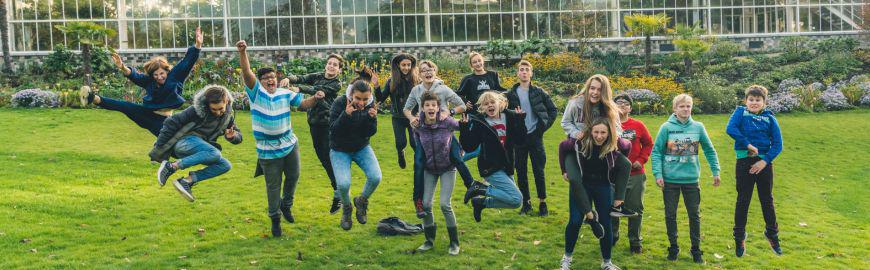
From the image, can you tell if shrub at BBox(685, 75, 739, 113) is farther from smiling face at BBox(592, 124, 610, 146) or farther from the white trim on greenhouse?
smiling face at BBox(592, 124, 610, 146)

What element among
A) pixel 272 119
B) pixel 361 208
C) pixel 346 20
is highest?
pixel 346 20

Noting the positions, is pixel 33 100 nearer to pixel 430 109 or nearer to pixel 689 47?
pixel 430 109

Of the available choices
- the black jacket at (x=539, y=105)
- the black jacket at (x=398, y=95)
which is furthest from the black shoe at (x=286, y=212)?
the black jacket at (x=539, y=105)

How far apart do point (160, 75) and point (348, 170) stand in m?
2.17

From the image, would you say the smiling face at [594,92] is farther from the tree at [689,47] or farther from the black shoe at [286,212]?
the tree at [689,47]

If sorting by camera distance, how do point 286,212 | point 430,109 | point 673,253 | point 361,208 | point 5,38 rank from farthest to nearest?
point 5,38 → point 286,212 → point 673,253 → point 361,208 → point 430,109

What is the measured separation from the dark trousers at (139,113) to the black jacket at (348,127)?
184 cm

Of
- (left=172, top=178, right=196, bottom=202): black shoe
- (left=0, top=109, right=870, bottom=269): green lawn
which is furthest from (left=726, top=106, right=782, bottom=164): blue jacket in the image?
→ (left=172, top=178, right=196, bottom=202): black shoe

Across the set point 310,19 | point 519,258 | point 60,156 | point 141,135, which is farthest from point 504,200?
point 310,19

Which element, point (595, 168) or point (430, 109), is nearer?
point (595, 168)

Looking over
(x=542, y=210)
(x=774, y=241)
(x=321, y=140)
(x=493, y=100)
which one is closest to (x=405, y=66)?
(x=321, y=140)

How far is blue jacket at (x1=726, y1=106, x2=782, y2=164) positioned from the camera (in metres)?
7.84

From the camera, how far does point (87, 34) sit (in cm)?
2602

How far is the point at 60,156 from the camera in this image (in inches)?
535
